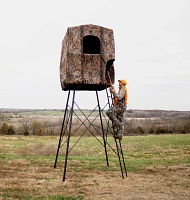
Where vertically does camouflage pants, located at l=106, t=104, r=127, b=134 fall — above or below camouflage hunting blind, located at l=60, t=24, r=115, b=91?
below

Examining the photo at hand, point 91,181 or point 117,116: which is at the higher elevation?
point 117,116

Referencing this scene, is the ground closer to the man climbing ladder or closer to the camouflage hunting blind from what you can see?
the man climbing ladder

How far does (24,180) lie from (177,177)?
19.8 ft

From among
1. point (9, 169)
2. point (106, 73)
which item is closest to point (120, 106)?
point (106, 73)

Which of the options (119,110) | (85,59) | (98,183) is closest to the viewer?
(98,183)

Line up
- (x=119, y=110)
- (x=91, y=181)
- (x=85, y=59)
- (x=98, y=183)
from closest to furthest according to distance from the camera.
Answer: (x=98, y=183)
(x=91, y=181)
(x=119, y=110)
(x=85, y=59)

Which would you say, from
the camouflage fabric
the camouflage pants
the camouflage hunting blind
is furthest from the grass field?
the camouflage hunting blind

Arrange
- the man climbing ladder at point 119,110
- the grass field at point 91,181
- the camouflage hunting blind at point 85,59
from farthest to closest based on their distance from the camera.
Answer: the camouflage hunting blind at point 85,59, the man climbing ladder at point 119,110, the grass field at point 91,181

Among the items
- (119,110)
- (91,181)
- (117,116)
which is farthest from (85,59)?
(91,181)

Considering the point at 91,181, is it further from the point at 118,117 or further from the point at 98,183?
the point at 118,117

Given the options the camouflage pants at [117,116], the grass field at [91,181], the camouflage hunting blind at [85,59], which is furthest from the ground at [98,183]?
the camouflage hunting blind at [85,59]

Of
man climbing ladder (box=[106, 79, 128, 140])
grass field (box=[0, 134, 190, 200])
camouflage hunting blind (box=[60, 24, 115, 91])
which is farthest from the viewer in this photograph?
camouflage hunting blind (box=[60, 24, 115, 91])

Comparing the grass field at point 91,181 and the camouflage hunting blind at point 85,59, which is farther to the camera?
the camouflage hunting blind at point 85,59

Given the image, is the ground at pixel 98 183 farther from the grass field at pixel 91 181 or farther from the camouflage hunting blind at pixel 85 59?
the camouflage hunting blind at pixel 85 59
